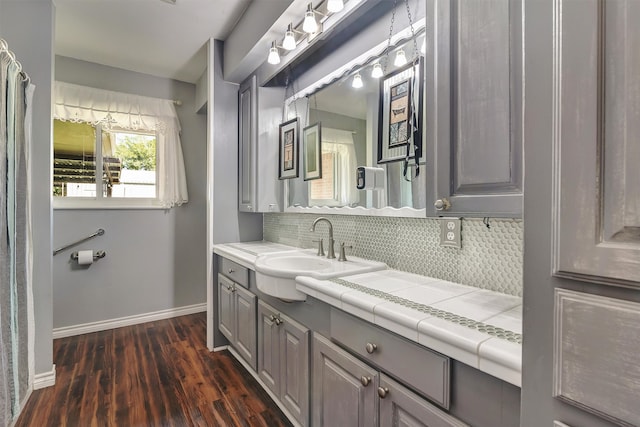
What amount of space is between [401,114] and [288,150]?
1136 mm

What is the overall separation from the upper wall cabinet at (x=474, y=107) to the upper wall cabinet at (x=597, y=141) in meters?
0.32

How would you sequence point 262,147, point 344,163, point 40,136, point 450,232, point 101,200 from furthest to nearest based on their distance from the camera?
point 101,200, point 262,147, point 40,136, point 344,163, point 450,232

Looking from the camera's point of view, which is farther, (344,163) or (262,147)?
(262,147)

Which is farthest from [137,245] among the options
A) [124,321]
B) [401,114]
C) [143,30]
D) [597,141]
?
[597,141]

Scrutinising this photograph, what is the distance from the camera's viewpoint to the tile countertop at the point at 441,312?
73 centimetres

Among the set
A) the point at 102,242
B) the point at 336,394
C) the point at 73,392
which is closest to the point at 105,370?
the point at 73,392

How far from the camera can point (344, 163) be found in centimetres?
196

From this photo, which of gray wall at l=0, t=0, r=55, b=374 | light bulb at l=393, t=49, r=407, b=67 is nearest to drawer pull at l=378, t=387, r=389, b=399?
light bulb at l=393, t=49, r=407, b=67

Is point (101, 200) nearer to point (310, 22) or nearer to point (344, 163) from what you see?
point (344, 163)

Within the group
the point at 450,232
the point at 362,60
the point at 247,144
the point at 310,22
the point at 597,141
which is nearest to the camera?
the point at 597,141

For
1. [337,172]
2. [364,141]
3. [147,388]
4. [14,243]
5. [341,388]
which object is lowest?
[147,388]

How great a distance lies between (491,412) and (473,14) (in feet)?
3.53

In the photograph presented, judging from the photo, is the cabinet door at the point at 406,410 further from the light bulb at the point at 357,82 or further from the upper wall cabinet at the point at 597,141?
the light bulb at the point at 357,82

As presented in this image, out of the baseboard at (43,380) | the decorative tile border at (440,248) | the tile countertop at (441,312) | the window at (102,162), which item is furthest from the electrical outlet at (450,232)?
Result: the window at (102,162)
